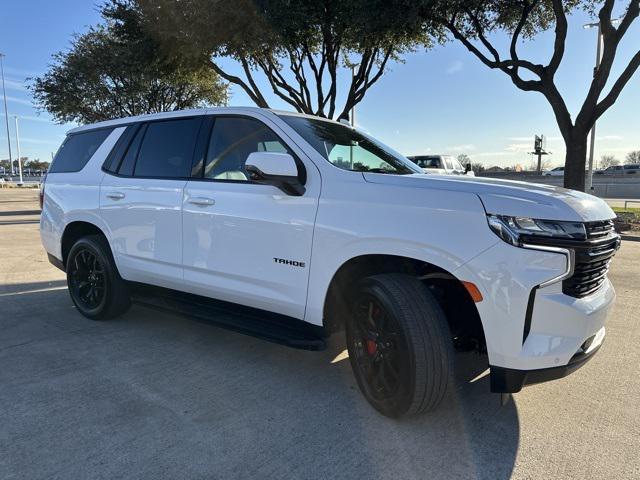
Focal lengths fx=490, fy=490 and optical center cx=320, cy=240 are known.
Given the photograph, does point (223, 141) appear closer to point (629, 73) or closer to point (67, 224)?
point (67, 224)

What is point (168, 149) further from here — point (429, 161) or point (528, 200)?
point (429, 161)

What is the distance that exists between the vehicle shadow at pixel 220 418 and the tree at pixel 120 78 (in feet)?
44.1

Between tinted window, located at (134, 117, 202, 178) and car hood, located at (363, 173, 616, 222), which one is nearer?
car hood, located at (363, 173, 616, 222)

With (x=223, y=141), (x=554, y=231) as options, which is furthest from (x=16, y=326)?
(x=554, y=231)

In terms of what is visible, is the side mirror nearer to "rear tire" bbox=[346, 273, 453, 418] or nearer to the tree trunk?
"rear tire" bbox=[346, 273, 453, 418]

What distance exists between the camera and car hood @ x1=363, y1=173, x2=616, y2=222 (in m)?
2.45

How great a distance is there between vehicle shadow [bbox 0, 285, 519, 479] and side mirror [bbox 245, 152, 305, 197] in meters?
1.42

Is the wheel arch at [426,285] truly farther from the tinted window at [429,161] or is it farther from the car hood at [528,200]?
the tinted window at [429,161]

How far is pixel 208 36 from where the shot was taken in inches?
540

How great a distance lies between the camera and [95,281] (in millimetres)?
4816

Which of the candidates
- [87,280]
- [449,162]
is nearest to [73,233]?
[87,280]

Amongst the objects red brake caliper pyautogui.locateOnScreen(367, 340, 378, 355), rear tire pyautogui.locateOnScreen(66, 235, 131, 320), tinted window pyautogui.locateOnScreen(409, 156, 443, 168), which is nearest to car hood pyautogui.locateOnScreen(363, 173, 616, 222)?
red brake caliper pyautogui.locateOnScreen(367, 340, 378, 355)

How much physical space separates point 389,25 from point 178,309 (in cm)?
1034

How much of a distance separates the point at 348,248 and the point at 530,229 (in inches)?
40.5
